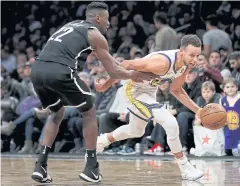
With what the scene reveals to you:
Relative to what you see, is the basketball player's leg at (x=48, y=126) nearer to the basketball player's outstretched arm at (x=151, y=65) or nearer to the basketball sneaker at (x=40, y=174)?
the basketball sneaker at (x=40, y=174)

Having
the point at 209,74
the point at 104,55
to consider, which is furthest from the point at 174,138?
the point at 209,74

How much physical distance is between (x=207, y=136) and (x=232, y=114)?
538 millimetres

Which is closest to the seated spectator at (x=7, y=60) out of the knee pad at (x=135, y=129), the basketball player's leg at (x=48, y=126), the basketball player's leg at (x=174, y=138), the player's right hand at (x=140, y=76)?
the knee pad at (x=135, y=129)

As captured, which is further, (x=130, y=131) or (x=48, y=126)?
(x=130, y=131)

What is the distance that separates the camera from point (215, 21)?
511 inches

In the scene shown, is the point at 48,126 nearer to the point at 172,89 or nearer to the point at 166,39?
the point at 172,89

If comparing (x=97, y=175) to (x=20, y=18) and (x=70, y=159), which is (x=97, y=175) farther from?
(x=20, y=18)

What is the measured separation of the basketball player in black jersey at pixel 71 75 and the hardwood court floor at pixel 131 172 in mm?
266

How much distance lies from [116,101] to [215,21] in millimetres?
2535

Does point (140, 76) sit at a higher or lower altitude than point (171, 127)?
higher

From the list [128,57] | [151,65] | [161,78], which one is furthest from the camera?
[128,57]

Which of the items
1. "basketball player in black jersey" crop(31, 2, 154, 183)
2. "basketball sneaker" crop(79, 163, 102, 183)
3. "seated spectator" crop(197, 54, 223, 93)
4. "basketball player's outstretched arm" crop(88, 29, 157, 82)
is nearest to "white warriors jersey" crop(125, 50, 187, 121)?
"basketball player in black jersey" crop(31, 2, 154, 183)

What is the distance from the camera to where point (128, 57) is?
45.3 feet

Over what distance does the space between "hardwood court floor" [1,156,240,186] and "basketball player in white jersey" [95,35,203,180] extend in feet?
1.22
